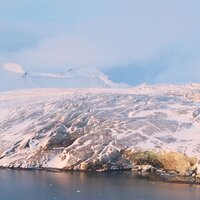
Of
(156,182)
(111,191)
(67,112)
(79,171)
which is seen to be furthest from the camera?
(67,112)

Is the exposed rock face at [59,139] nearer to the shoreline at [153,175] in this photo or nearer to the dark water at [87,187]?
the shoreline at [153,175]

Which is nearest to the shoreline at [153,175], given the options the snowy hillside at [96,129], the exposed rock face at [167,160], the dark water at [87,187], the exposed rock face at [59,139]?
the snowy hillside at [96,129]

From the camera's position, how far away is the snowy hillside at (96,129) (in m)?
93.5

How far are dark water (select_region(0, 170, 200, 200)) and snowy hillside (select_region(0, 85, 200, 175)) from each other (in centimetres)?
704

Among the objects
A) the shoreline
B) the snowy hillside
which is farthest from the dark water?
the snowy hillside

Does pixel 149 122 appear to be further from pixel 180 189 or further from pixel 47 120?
pixel 180 189

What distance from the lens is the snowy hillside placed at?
93463 millimetres

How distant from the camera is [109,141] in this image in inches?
3794

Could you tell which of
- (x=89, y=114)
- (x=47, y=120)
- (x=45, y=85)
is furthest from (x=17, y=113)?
(x=45, y=85)

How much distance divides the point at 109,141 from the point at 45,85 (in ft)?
328

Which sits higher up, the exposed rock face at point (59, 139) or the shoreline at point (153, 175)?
the exposed rock face at point (59, 139)

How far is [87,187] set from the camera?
75.7 m

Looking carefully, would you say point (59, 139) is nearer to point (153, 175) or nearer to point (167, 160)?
point (167, 160)

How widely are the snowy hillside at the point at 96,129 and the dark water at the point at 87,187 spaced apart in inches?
277
